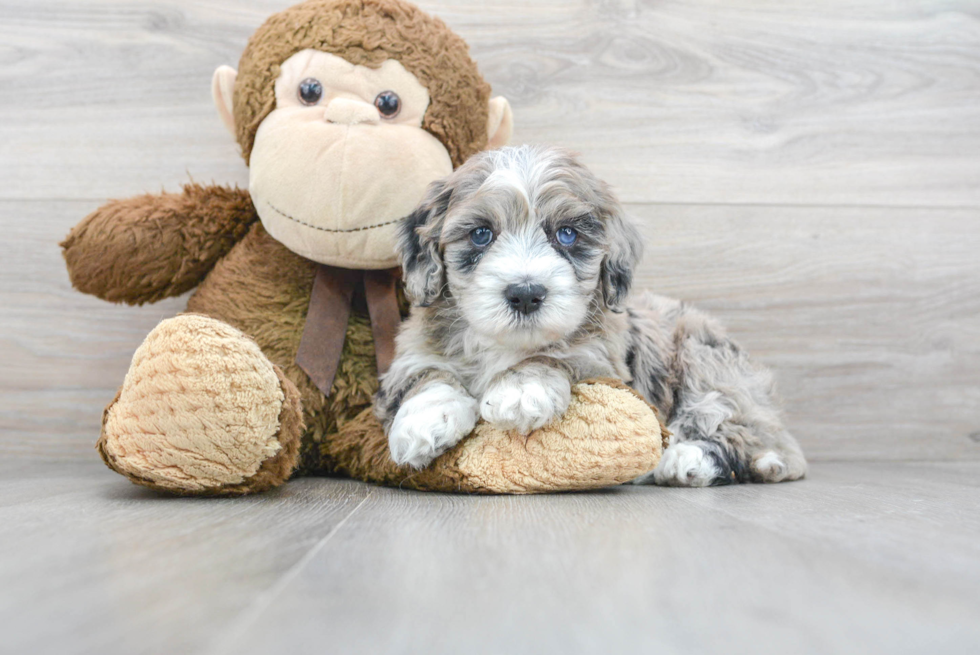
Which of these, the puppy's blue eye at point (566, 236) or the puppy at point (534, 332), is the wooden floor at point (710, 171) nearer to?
the puppy at point (534, 332)

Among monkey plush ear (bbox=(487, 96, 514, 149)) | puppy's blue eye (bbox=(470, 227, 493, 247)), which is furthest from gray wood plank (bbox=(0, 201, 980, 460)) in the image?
puppy's blue eye (bbox=(470, 227, 493, 247))

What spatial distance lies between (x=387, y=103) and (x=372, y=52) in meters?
0.13

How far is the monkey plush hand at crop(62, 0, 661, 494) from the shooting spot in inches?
59.1

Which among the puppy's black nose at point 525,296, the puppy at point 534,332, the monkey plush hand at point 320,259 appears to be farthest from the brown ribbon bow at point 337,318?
the puppy's black nose at point 525,296

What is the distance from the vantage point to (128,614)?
814 mm

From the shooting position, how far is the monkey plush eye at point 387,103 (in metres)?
1.84

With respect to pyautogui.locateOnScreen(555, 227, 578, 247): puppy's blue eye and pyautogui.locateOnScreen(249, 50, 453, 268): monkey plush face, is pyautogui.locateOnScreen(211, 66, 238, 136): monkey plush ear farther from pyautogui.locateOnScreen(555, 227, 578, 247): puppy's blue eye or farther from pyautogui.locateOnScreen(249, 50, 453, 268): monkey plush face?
pyautogui.locateOnScreen(555, 227, 578, 247): puppy's blue eye

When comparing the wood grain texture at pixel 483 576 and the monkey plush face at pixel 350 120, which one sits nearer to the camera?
the wood grain texture at pixel 483 576

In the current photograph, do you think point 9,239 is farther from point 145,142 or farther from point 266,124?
point 266,124

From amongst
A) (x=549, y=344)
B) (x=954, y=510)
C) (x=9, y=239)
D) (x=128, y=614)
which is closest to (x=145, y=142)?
(x=9, y=239)

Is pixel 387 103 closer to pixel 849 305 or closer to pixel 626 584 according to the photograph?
pixel 626 584

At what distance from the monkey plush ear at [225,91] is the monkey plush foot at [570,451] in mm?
1121

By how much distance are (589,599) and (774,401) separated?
4.42ft

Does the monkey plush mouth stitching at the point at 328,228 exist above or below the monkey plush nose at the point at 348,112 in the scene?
below
